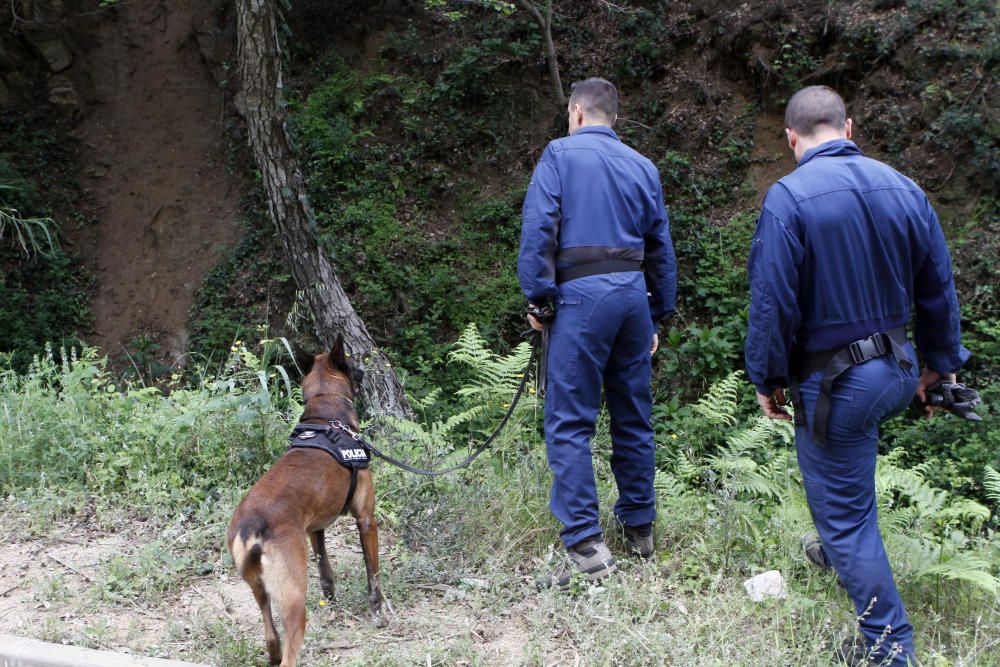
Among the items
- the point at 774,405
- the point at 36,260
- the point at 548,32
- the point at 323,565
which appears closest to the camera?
the point at 774,405

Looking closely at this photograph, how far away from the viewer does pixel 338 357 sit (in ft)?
14.3

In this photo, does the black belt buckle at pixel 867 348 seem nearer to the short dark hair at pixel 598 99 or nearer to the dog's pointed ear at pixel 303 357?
the short dark hair at pixel 598 99

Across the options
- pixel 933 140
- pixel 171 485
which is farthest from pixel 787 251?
pixel 933 140

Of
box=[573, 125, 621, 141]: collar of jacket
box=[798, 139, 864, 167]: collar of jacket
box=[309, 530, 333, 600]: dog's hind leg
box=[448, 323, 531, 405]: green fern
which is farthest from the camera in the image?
box=[448, 323, 531, 405]: green fern

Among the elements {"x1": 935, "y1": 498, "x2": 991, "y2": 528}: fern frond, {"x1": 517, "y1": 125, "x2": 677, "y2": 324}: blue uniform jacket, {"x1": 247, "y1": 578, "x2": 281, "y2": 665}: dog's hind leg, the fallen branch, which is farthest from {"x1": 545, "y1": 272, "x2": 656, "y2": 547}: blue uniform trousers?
the fallen branch

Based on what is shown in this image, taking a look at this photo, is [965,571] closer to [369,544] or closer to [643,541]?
[643,541]

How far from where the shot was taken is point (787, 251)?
3314 millimetres

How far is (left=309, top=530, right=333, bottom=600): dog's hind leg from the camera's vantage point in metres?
4.15

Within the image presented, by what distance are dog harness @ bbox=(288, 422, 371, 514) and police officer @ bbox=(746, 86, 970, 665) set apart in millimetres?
1987

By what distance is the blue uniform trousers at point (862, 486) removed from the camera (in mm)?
3312

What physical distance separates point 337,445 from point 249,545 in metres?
0.78

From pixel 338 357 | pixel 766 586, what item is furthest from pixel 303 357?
pixel 766 586

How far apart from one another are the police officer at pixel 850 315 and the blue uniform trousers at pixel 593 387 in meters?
0.80

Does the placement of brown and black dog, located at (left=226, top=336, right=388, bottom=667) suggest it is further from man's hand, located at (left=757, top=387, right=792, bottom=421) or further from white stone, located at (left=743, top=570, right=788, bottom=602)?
man's hand, located at (left=757, top=387, right=792, bottom=421)
